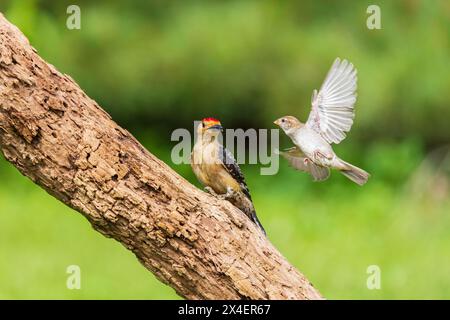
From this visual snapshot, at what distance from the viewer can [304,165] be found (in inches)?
72.5

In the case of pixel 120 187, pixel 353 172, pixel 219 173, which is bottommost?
pixel 353 172

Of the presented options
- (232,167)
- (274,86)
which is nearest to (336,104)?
(232,167)

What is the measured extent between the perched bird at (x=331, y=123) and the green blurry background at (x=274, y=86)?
2517mm

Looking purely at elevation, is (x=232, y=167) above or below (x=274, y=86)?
below

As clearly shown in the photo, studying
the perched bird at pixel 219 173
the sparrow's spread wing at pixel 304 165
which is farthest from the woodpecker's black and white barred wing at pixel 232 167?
the sparrow's spread wing at pixel 304 165

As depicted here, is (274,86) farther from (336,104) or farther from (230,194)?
(336,104)

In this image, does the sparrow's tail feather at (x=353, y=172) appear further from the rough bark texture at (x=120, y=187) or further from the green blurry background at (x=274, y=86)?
the green blurry background at (x=274, y=86)

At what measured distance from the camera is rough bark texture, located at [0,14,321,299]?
198 cm

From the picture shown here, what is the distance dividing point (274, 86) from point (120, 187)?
273 cm

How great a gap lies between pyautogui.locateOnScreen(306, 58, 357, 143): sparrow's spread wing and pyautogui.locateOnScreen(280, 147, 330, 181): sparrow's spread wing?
84mm

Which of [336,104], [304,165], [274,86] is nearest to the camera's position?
[336,104]

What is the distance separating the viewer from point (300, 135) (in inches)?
69.4
